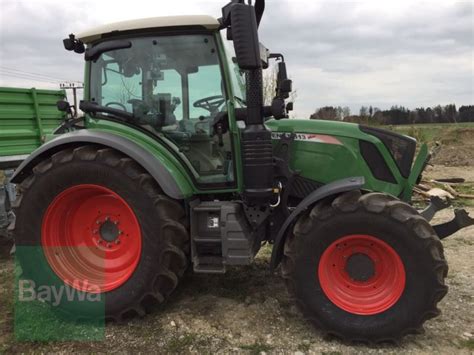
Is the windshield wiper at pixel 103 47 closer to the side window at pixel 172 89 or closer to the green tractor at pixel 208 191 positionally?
the green tractor at pixel 208 191

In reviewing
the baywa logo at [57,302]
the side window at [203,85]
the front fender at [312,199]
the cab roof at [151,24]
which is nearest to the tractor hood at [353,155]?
the front fender at [312,199]

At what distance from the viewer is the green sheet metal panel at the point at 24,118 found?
5.40 meters

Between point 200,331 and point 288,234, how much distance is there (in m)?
1.01

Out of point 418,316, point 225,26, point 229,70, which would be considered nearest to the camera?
point 418,316

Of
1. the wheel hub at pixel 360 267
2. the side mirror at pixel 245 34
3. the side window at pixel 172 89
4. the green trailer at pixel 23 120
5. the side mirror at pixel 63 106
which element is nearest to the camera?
the side mirror at pixel 245 34

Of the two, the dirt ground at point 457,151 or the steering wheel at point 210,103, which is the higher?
the steering wheel at point 210,103

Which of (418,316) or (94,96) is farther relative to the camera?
(94,96)

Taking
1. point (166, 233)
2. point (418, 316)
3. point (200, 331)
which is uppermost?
point (166, 233)

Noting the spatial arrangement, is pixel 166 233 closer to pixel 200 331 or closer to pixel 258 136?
pixel 200 331

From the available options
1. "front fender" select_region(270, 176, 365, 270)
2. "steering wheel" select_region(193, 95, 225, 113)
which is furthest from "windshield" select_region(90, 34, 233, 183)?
"front fender" select_region(270, 176, 365, 270)

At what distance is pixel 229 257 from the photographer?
339cm

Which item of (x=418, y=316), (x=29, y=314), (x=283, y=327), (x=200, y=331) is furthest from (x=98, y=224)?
(x=418, y=316)

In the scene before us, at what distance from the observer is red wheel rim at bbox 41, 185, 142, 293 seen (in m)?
3.54

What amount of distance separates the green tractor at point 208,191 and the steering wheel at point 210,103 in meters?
0.01
